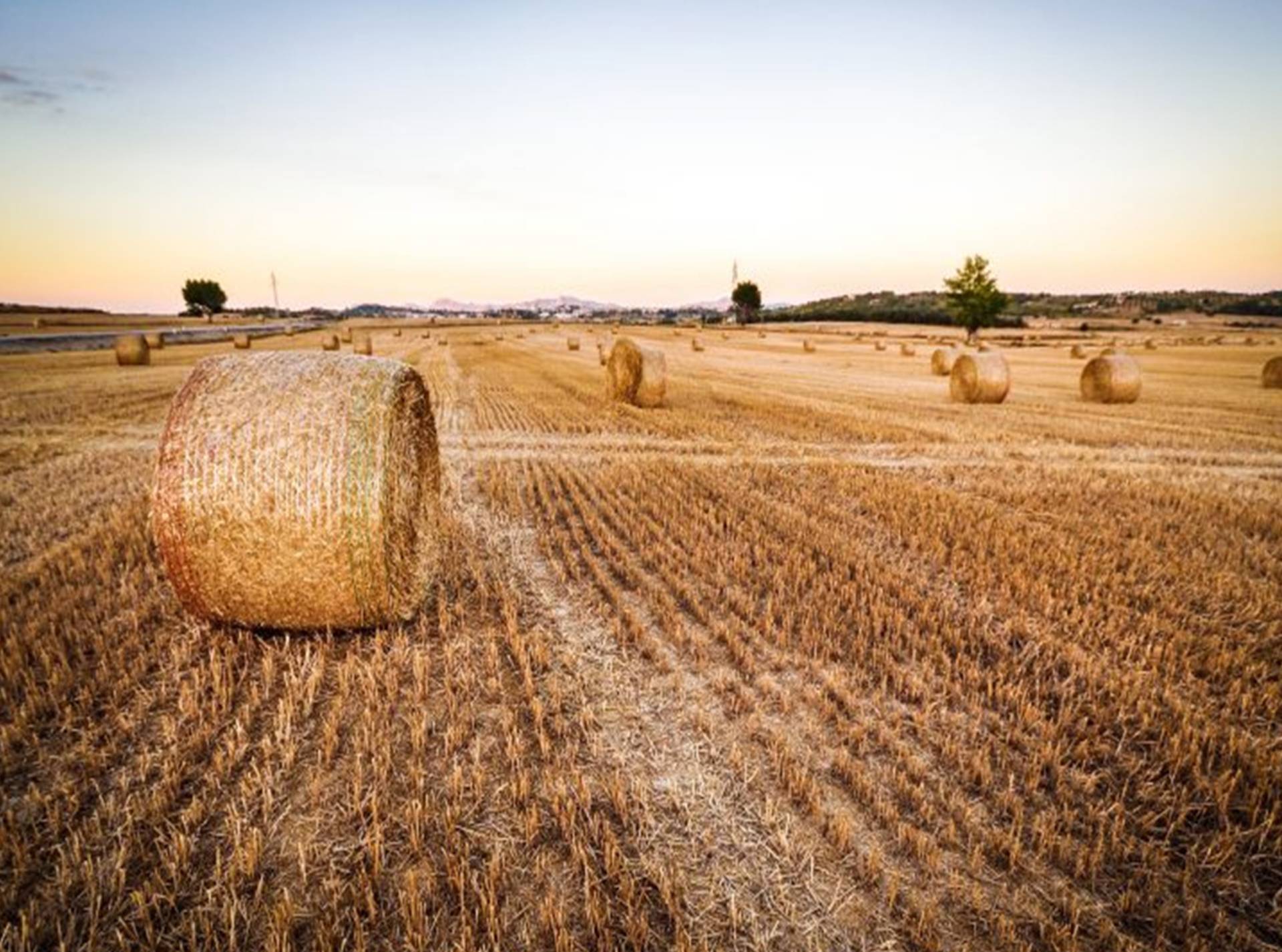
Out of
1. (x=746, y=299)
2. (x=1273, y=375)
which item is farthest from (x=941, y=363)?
(x=746, y=299)

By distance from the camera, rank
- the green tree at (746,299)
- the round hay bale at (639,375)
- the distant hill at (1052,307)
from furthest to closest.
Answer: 1. the green tree at (746,299)
2. the distant hill at (1052,307)
3. the round hay bale at (639,375)

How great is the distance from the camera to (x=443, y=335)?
58.3 m

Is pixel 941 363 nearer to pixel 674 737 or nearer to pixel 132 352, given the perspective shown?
pixel 674 737

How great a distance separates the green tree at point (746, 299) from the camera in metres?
111

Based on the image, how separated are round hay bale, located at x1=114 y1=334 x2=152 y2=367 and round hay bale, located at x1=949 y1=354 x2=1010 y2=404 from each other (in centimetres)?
3263

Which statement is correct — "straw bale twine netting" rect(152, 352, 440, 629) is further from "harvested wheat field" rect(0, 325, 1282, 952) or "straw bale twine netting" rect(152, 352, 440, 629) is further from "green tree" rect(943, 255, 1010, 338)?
"green tree" rect(943, 255, 1010, 338)

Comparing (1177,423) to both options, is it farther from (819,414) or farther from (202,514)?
(202,514)

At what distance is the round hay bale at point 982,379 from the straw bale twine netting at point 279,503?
63.2 feet

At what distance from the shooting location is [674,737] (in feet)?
13.7

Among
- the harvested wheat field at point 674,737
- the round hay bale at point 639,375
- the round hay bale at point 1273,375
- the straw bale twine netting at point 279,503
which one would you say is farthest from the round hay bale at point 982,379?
the straw bale twine netting at point 279,503

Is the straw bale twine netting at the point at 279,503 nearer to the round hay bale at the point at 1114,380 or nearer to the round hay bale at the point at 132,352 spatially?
the round hay bale at the point at 1114,380

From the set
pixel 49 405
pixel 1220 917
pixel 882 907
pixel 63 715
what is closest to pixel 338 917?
pixel 882 907

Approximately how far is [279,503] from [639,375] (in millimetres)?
13419

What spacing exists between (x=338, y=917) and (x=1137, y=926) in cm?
348
